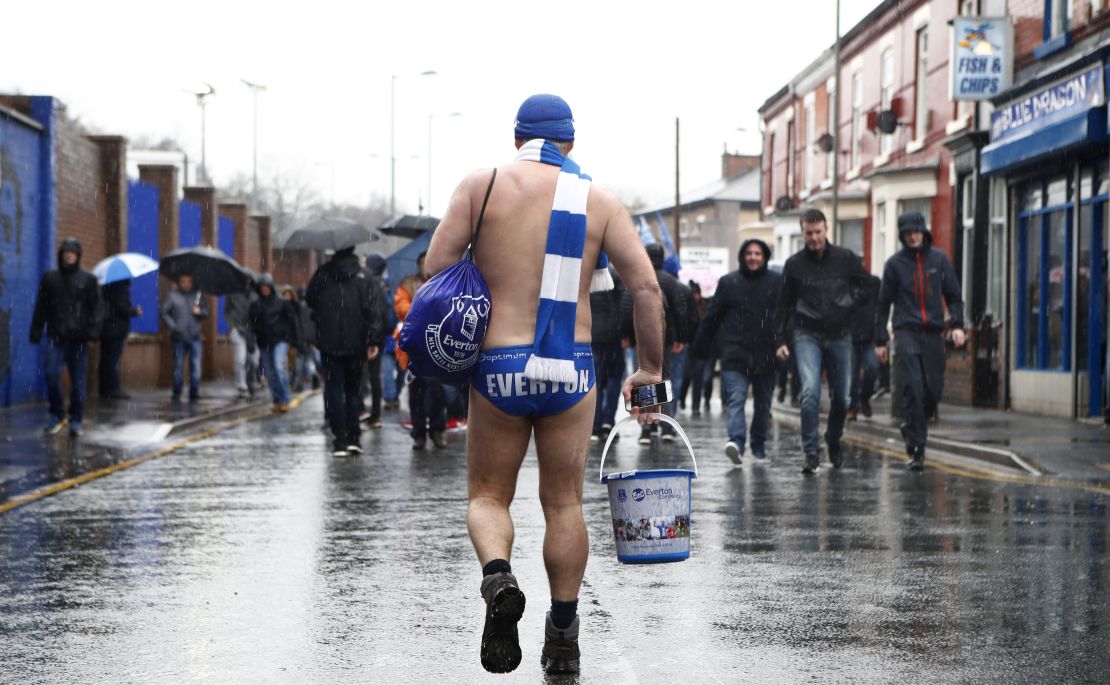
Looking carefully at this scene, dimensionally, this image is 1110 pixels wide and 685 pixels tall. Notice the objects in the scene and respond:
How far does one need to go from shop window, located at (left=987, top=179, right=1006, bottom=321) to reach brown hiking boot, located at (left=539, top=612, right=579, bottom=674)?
18146 millimetres

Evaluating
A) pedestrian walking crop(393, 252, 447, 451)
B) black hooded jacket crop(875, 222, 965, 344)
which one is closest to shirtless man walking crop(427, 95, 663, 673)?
black hooded jacket crop(875, 222, 965, 344)

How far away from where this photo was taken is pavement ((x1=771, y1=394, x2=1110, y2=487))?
39.9 feet

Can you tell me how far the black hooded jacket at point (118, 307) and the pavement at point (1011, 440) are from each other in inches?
318

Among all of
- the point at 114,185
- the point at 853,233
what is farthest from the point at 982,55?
the point at 114,185

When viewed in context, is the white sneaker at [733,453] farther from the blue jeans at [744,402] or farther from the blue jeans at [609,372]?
the blue jeans at [609,372]

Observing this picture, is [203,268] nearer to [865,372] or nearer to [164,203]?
[164,203]

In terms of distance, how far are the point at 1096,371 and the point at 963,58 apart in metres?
5.16

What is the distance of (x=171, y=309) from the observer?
22391 mm

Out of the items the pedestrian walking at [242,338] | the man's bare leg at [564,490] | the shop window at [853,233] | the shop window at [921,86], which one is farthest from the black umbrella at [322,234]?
the shop window at [853,233]

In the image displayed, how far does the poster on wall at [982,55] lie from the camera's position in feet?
70.0

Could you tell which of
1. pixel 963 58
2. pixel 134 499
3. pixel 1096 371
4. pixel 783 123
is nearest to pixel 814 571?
pixel 134 499

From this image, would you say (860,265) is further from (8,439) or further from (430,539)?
(8,439)

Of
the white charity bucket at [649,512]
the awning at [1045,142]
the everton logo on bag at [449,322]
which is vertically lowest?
the white charity bucket at [649,512]

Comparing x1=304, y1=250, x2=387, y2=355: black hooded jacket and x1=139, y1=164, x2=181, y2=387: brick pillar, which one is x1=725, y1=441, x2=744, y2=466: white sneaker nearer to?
x1=304, y1=250, x2=387, y2=355: black hooded jacket
